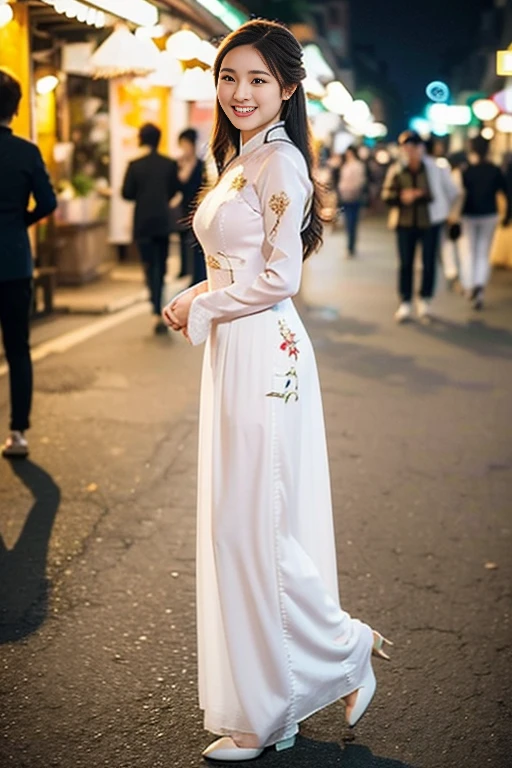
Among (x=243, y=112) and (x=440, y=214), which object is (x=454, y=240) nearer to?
(x=440, y=214)

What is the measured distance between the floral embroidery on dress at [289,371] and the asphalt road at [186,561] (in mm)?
1141

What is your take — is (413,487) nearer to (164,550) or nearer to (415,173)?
(164,550)

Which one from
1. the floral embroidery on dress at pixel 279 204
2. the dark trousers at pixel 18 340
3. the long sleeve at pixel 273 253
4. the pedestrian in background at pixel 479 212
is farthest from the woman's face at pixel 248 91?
the pedestrian in background at pixel 479 212

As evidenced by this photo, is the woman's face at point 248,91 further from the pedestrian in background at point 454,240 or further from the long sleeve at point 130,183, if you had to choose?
the pedestrian in background at point 454,240

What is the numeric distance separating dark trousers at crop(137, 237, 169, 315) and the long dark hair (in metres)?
8.13

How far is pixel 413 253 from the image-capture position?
42.0 ft

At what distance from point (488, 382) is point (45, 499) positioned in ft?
15.3

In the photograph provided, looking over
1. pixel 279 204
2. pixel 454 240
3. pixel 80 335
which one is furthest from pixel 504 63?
pixel 454 240

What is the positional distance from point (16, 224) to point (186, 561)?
96.5 inches

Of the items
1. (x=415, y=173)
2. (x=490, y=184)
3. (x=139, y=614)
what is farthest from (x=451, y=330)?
(x=139, y=614)

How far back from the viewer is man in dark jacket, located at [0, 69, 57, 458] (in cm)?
643

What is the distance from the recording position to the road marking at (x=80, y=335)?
10275 mm

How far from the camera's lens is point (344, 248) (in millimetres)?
25422

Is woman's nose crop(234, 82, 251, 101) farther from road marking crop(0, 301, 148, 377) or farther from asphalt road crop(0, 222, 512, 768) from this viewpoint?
A: road marking crop(0, 301, 148, 377)
